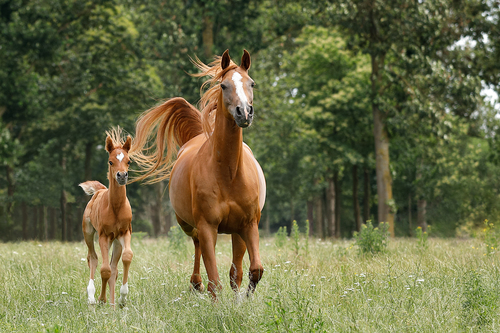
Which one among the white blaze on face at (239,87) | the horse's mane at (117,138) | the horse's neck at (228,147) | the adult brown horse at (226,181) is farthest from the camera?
the horse's mane at (117,138)

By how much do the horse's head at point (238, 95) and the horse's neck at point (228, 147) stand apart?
16cm

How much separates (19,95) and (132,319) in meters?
16.3

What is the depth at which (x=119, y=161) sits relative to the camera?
5.60 meters

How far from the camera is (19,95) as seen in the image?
18.5m

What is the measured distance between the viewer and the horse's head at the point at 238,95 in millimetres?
4152

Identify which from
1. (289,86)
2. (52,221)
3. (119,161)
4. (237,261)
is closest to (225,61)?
(119,161)

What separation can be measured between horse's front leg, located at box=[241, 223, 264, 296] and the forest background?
34.9 ft

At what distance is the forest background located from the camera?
1580cm

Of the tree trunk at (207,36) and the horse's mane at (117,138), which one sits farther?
the tree trunk at (207,36)

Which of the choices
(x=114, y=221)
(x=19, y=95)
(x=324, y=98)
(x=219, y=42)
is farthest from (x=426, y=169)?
(x=114, y=221)

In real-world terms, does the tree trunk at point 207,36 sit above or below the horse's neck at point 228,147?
above

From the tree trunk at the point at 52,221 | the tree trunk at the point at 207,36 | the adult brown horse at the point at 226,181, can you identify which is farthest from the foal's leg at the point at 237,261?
the tree trunk at the point at 52,221

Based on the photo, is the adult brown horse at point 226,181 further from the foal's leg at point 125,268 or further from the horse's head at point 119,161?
the foal's leg at point 125,268

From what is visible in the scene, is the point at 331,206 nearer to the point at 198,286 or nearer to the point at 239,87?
the point at 198,286
